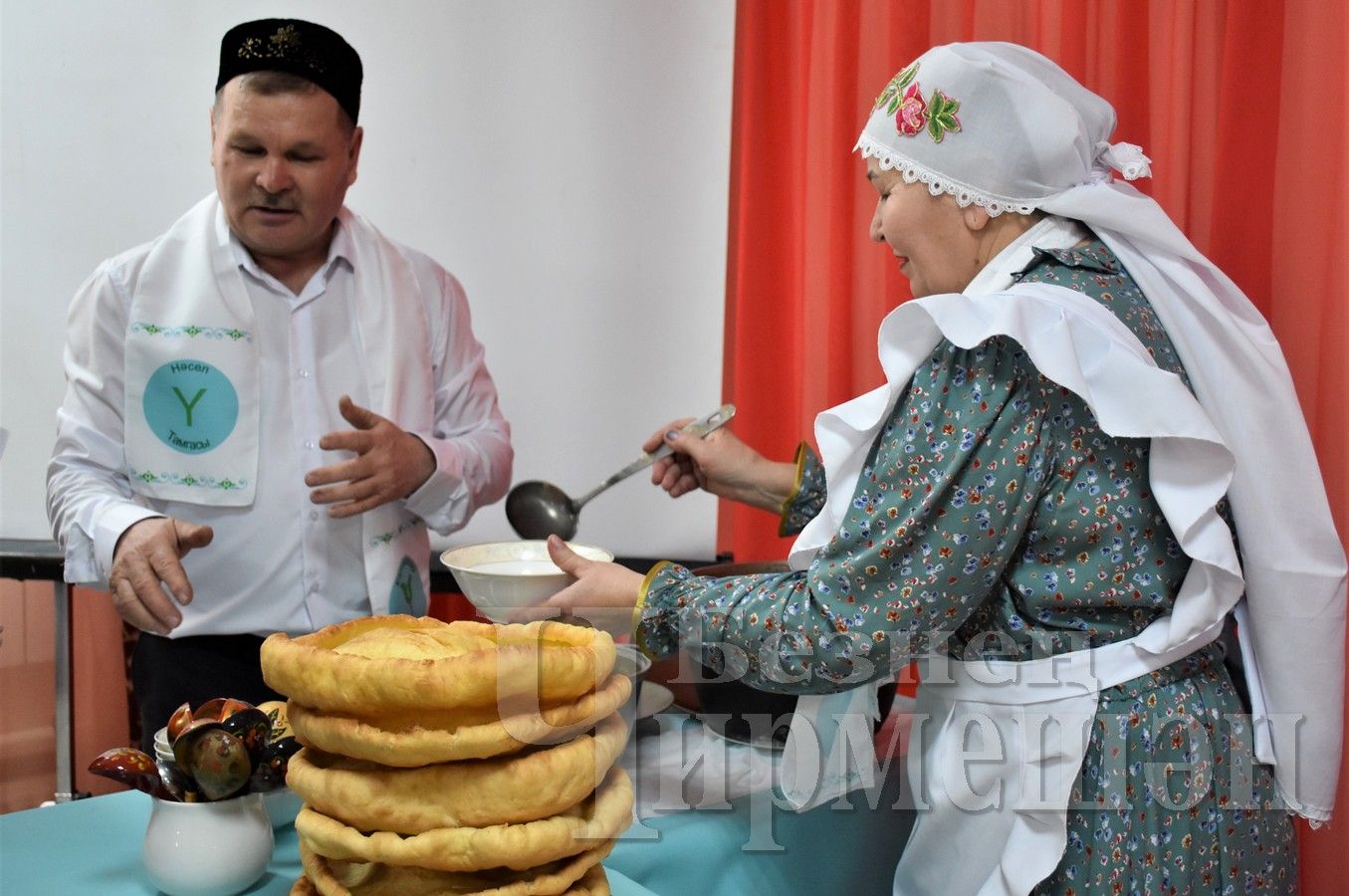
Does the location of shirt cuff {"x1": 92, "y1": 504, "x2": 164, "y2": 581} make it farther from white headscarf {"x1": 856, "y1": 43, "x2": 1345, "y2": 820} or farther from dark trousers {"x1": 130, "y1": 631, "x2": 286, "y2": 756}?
white headscarf {"x1": 856, "y1": 43, "x2": 1345, "y2": 820}

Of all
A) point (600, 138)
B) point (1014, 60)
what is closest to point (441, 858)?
point (1014, 60)

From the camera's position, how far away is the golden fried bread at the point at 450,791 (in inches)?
29.5

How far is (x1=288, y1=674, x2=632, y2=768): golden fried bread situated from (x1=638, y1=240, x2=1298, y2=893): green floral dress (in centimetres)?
47

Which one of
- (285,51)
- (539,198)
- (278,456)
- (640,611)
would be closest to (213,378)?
(278,456)

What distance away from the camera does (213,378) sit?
6.56 ft

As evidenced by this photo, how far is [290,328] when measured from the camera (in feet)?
6.77

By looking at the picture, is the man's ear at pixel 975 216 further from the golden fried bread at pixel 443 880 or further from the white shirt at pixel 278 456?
the white shirt at pixel 278 456

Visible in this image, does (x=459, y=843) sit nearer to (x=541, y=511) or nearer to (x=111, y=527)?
(x=111, y=527)

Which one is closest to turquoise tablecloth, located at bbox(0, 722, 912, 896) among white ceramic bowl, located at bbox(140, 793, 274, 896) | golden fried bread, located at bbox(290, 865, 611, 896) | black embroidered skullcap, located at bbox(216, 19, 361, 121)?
white ceramic bowl, located at bbox(140, 793, 274, 896)

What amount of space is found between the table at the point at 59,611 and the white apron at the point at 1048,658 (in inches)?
Result: 65.0

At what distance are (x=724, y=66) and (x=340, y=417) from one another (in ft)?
4.05

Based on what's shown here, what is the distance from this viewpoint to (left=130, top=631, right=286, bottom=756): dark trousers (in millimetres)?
1954

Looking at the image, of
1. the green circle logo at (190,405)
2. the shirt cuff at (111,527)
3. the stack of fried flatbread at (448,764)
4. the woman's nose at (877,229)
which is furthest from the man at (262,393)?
the stack of fried flatbread at (448,764)

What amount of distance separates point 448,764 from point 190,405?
Result: 4.67 ft
